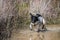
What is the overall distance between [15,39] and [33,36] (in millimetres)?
262

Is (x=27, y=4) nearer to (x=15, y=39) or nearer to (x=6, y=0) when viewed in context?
(x=6, y=0)

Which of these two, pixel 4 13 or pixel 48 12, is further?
pixel 48 12

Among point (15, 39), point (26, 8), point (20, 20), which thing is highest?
point (26, 8)

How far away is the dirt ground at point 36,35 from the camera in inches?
92.0

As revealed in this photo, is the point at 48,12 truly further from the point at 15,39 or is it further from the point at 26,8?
the point at 15,39

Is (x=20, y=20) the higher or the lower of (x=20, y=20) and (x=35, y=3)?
the lower

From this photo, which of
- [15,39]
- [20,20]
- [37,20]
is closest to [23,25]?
[20,20]

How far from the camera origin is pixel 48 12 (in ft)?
9.60

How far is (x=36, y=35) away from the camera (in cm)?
243

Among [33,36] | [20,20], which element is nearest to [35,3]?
[20,20]

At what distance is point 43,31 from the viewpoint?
2580 millimetres

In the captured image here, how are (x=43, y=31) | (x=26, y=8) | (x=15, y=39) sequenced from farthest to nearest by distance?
(x=26, y=8), (x=43, y=31), (x=15, y=39)

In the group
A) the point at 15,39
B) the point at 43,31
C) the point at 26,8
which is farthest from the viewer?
the point at 26,8

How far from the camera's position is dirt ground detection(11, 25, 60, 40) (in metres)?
2.34
